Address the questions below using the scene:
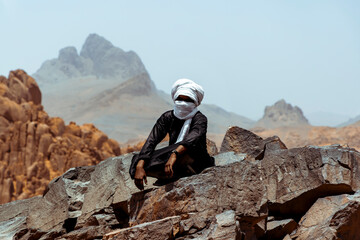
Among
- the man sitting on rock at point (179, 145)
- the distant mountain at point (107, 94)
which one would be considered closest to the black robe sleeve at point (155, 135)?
the man sitting on rock at point (179, 145)

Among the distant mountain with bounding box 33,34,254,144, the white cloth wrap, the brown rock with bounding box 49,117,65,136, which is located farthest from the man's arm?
the distant mountain with bounding box 33,34,254,144

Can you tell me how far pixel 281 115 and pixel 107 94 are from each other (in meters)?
33.6

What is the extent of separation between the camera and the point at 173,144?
685 cm

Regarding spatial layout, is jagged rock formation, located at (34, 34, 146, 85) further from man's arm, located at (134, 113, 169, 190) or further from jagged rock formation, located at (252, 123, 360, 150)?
man's arm, located at (134, 113, 169, 190)

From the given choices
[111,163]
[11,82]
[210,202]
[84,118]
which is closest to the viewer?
[210,202]

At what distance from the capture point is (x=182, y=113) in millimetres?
7004

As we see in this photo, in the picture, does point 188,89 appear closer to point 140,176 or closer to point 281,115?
point 140,176

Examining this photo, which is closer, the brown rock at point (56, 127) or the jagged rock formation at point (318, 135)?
the brown rock at point (56, 127)

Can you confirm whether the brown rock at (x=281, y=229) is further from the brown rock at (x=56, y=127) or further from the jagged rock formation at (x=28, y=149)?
the brown rock at (x=56, y=127)

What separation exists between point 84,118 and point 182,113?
79.2 m

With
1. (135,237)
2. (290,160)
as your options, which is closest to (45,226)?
(135,237)

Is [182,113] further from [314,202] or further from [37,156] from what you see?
[37,156]

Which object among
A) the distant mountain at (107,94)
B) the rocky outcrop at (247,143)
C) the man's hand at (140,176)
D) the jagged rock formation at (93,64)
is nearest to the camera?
the man's hand at (140,176)

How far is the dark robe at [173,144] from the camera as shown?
668cm
